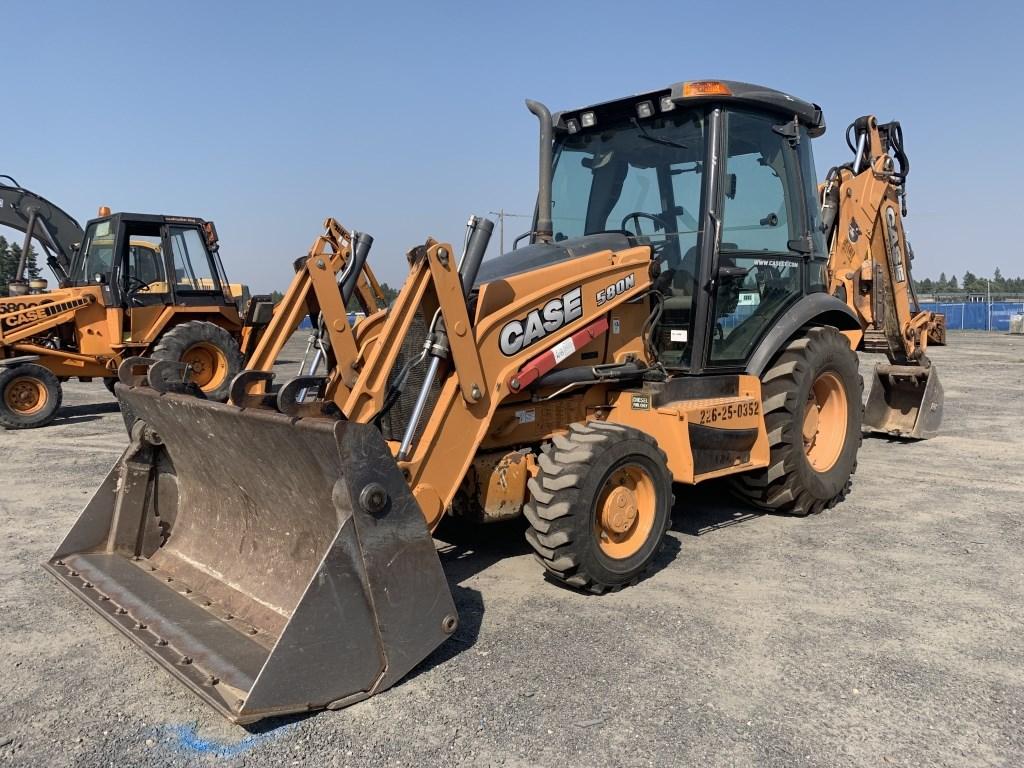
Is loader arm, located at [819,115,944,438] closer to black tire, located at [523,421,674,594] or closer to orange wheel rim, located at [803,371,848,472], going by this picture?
orange wheel rim, located at [803,371,848,472]

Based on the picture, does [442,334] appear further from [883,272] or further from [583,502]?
[883,272]

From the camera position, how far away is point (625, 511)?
443cm

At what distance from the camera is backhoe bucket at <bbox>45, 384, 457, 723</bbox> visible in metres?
3.12

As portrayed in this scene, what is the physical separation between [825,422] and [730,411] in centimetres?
152

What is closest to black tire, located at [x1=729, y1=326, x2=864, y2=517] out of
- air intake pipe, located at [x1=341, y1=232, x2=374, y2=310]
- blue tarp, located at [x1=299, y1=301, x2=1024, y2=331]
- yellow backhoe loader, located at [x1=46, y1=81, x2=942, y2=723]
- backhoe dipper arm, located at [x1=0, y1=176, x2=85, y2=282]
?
yellow backhoe loader, located at [x1=46, y1=81, x2=942, y2=723]

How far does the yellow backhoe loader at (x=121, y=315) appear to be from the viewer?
10805 millimetres

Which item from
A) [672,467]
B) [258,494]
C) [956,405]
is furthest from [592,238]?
[956,405]

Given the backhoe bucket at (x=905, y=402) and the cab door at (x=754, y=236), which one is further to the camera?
the backhoe bucket at (x=905, y=402)

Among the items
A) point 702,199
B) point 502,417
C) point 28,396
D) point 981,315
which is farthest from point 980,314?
point 502,417

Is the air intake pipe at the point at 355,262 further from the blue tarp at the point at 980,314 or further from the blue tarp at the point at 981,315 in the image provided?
the blue tarp at the point at 981,315

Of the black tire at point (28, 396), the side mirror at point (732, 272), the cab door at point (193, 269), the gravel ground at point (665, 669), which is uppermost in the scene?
the cab door at point (193, 269)

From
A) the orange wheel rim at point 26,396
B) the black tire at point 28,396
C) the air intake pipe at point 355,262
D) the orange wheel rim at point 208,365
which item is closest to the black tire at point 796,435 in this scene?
the air intake pipe at point 355,262

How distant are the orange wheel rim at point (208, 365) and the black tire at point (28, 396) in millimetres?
1698

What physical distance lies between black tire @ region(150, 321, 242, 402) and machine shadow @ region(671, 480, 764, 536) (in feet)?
21.5
